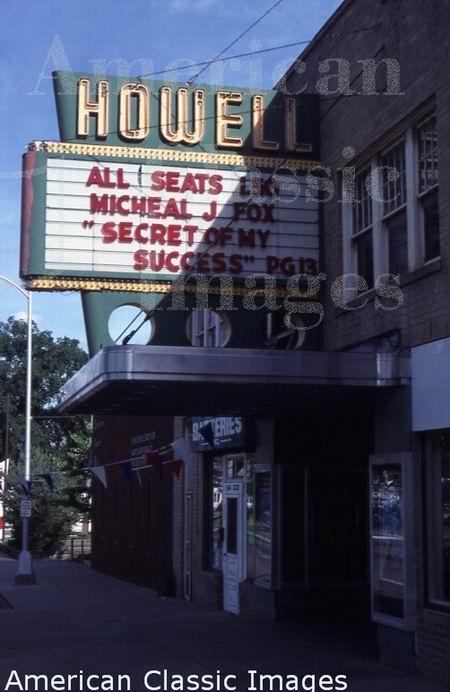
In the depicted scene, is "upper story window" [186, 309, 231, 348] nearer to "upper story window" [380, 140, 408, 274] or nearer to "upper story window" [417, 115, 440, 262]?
"upper story window" [380, 140, 408, 274]

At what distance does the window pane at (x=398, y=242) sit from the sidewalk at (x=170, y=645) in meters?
4.74

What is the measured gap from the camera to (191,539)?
20.4 m

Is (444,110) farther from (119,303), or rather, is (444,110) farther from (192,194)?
(119,303)

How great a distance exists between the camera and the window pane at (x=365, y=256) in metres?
13.3

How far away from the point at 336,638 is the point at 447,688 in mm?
3459

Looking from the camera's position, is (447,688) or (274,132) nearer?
(447,688)

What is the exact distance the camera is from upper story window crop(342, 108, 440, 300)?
11797 mm

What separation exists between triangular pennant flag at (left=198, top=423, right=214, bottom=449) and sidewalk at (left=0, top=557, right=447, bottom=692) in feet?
9.96

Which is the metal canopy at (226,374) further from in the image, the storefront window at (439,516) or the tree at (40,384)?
the tree at (40,384)

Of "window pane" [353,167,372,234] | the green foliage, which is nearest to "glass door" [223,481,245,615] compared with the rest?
"window pane" [353,167,372,234]

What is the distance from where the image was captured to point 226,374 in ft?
A: 35.7

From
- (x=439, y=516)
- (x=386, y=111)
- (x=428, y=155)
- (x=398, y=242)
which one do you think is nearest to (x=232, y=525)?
(x=398, y=242)

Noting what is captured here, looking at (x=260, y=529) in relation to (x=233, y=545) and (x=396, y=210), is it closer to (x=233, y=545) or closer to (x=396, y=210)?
(x=233, y=545)

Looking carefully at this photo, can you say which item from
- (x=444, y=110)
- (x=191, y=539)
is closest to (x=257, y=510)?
(x=191, y=539)
